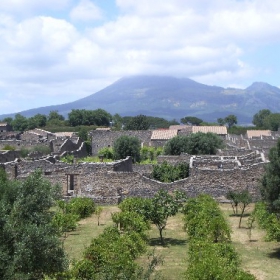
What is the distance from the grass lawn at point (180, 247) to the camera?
665 inches

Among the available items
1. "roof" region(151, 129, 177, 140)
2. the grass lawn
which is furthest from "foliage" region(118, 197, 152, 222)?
"roof" region(151, 129, 177, 140)

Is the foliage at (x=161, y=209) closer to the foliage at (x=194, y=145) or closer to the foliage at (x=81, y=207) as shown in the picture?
the foliage at (x=81, y=207)

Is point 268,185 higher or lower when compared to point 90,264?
higher

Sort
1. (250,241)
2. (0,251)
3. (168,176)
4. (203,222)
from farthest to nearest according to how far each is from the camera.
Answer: (168,176) → (250,241) → (203,222) → (0,251)

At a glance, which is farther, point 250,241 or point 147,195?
point 147,195

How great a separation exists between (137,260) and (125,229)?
207 centimetres

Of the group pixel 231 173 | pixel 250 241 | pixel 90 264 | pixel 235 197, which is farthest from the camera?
pixel 231 173

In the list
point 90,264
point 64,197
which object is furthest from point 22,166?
point 90,264

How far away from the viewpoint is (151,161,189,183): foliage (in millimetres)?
33500

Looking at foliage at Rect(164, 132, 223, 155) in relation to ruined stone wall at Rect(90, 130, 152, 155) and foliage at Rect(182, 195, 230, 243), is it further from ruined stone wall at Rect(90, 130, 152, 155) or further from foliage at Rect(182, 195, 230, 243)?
foliage at Rect(182, 195, 230, 243)

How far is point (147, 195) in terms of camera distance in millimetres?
29750

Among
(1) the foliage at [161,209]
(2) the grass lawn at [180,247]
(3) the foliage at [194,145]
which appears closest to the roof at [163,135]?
(3) the foliage at [194,145]

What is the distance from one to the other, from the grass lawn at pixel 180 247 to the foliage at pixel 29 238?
13.2ft

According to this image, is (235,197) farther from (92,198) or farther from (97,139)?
(97,139)
